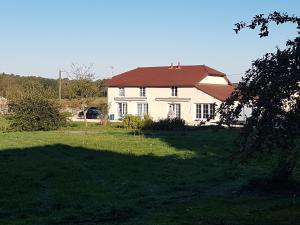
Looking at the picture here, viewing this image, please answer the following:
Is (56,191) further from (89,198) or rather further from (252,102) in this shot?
(252,102)

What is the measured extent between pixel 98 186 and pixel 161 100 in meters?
43.2

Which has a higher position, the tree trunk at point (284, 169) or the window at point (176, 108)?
the window at point (176, 108)

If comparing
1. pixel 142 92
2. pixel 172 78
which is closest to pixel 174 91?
pixel 172 78

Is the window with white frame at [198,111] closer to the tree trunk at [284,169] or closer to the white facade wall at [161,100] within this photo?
the white facade wall at [161,100]

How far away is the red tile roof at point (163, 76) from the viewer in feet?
180

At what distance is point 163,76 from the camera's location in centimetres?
5806

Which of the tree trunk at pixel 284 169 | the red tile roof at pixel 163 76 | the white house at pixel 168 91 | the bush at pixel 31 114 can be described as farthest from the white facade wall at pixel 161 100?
the tree trunk at pixel 284 169

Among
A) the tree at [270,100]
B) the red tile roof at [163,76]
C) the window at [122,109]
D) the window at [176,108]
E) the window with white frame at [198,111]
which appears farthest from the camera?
the window at [122,109]

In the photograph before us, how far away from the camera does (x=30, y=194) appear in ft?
37.9

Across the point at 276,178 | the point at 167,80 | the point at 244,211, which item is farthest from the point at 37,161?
the point at 167,80

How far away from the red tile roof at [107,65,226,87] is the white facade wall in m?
0.56

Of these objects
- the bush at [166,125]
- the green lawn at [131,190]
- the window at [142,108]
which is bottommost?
the green lawn at [131,190]

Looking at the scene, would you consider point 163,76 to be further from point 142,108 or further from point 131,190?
point 131,190

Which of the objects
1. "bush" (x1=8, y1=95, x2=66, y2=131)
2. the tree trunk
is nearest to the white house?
"bush" (x1=8, y1=95, x2=66, y2=131)
